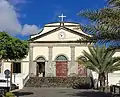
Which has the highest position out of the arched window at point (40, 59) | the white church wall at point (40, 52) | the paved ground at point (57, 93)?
the white church wall at point (40, 52)

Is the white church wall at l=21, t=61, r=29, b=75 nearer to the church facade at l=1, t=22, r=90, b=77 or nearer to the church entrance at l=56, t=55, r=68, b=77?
the church facade at l=1, t=22, r=90, b=77

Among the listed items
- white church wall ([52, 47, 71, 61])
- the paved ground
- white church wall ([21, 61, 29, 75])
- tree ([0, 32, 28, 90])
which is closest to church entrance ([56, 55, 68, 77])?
white church wall ([52, 47, 71, 61])

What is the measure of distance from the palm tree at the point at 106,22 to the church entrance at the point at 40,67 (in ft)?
121

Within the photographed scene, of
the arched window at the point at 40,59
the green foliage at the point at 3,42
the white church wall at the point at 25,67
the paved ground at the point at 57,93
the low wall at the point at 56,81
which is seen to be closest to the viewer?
the green foliage at the point at 3,42

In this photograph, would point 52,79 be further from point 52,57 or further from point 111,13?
point 111,13

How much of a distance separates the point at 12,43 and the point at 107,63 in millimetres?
13268

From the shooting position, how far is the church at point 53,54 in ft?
171

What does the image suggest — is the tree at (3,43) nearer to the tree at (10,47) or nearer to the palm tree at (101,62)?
the tree at (10,47)

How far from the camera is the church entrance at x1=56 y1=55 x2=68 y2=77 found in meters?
52.3

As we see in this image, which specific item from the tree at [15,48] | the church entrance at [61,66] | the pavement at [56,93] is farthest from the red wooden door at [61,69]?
the tree at [15,48]

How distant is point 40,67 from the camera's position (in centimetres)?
5384

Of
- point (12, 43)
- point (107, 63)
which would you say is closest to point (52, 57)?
point (107, 63)

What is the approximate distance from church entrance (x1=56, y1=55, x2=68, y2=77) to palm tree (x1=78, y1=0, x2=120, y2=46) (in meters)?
36.3

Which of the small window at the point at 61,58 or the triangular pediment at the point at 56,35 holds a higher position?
the triangular pediment at the point at 56,35
